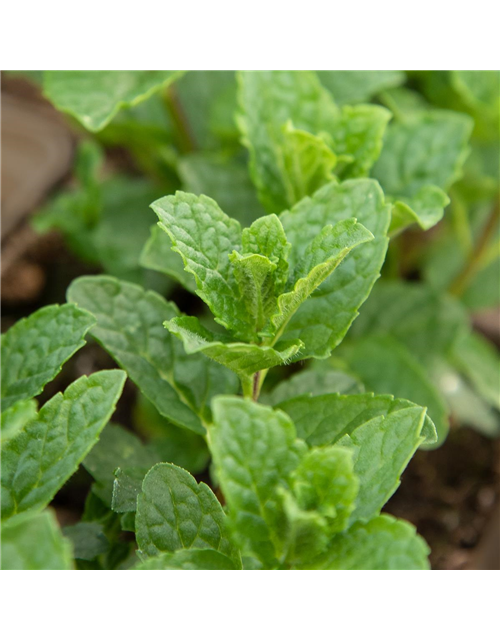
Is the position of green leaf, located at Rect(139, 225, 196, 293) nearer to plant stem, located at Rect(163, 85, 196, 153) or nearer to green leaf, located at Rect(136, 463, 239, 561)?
green leaf, located at Rect(136, 463, 239, 561)

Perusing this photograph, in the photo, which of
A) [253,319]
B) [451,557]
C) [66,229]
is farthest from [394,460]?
[66,229]

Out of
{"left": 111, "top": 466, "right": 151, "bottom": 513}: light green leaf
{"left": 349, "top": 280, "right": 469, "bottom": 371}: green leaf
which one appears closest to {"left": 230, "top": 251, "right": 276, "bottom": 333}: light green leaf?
{"left": 111, "top": 466, "right": 151, "bottom": 513}: light green leaf

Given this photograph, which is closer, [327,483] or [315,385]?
[327,483]

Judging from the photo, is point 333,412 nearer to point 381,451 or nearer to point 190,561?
point 381,451

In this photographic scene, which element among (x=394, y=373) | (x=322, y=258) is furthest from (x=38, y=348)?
(x=394, y=373)

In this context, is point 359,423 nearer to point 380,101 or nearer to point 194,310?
point 194,310

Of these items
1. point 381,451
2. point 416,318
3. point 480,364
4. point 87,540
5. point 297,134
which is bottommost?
point 480,364
